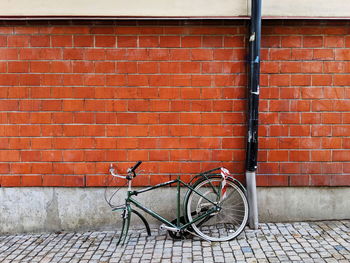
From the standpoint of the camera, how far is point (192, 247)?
4223 mm

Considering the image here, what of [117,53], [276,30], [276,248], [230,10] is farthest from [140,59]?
[276,248]

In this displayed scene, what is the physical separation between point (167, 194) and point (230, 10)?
2623 millimetres

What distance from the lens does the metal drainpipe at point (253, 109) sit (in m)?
4.40

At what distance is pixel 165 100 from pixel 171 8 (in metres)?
1.21

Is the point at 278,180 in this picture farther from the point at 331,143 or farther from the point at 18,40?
the point at 18,40

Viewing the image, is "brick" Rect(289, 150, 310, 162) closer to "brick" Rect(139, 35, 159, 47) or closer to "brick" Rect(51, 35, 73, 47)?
"brick" Rect(139, 35, 159, 47)

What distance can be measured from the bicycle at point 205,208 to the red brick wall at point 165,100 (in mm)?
303

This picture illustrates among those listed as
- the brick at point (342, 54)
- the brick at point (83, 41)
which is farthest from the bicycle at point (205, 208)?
the brick at point (342, 54)

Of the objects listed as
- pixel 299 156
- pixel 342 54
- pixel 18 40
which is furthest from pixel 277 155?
pixel 18 40

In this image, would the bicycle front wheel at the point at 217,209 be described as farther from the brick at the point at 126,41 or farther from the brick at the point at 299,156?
the brick at the point at 126,41

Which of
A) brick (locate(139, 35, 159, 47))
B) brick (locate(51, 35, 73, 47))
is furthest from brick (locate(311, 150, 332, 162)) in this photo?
brick (locate(51, 35, 73, 47))

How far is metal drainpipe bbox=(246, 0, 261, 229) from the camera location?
4.40 meters

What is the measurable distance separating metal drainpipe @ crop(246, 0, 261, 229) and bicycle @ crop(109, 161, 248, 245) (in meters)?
0.15

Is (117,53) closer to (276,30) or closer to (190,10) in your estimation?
(190,10)
